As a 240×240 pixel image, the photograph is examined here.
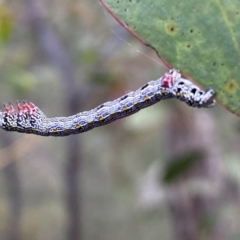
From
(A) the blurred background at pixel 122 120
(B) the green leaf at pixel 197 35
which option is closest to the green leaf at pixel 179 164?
(A) the blurred background at pixel 122 120

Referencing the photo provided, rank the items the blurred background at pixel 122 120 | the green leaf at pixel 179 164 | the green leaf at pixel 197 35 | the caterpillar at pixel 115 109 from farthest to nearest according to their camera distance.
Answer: the blurred background at pixel 122 120 → the green leaf at pixel 179 164 → the caterpillar at pixel 115 109 → the green leaf at pixel 197 35

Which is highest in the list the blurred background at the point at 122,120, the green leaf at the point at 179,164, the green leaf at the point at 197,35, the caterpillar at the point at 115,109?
the blurred background at the point at 122,120

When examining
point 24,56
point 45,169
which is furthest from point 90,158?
point 24,56

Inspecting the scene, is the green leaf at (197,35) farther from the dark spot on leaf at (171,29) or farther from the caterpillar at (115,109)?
Result: the caterpillar at (115,109)

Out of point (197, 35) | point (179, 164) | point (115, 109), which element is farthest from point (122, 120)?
point (197, 35)

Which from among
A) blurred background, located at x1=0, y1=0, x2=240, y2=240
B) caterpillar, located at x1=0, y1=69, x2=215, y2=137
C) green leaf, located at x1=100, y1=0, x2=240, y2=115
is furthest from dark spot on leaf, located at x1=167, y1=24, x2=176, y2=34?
blurred background, located at x1=0, y1=0, x2=240, y2=240

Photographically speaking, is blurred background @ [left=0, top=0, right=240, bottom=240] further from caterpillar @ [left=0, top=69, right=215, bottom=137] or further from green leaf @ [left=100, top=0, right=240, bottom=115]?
green leaf @ [left=100, top=0, right=240, bottom=115]
